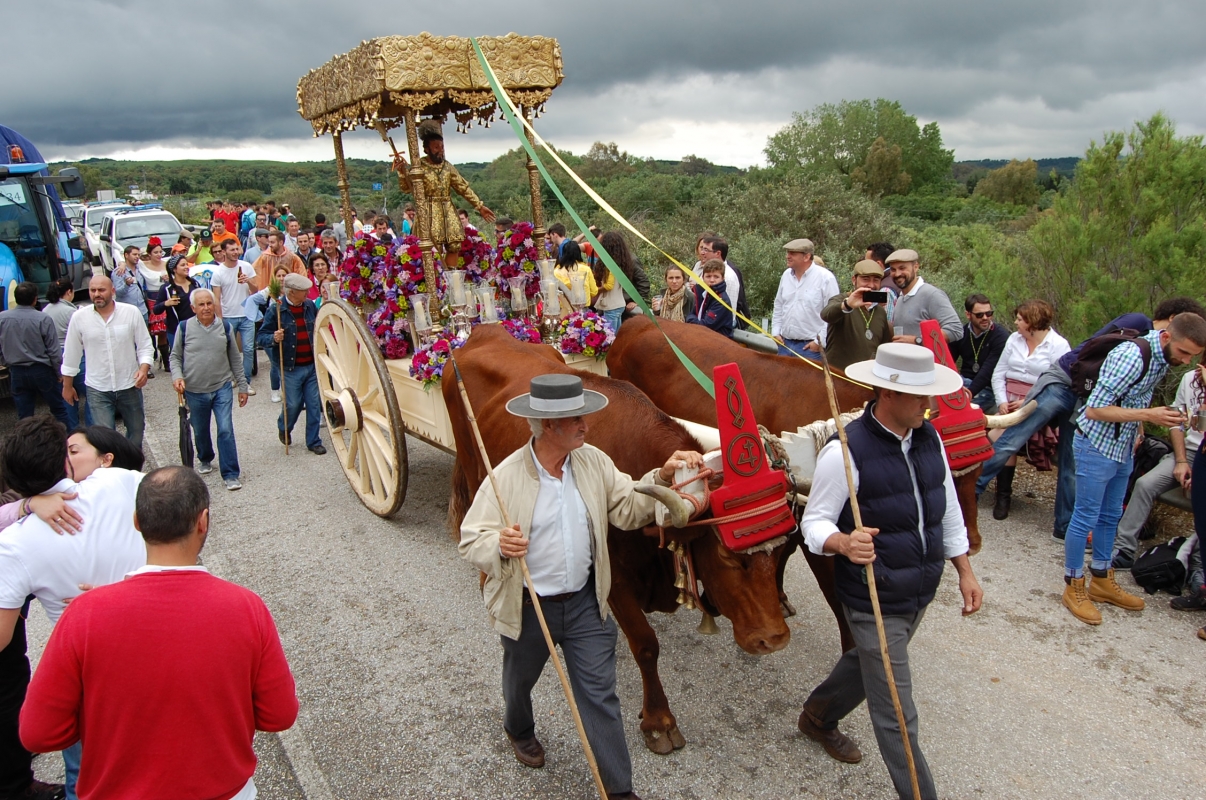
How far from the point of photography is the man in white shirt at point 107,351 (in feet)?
20.0

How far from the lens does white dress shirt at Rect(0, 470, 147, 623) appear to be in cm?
260

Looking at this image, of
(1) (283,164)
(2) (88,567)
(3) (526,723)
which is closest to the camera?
(2) (88,567)

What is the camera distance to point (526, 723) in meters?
3.32

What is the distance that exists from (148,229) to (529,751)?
17817mm

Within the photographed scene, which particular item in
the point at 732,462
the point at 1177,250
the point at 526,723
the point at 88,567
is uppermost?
the point at 1177,250

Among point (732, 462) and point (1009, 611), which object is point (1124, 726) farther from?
point (732, 462)

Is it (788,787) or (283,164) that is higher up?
(283,164)

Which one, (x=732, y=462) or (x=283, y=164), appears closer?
(x=732, y=462)

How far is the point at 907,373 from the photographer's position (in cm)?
270

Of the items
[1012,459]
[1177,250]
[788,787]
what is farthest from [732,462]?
[1177,250]

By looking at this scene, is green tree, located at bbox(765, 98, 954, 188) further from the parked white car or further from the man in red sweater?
the man in red sweater

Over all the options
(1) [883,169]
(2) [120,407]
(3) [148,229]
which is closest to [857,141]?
(1) [883,169]

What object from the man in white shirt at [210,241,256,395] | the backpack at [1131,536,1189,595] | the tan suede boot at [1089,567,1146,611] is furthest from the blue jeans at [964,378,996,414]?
the man in white shirt at [210,241,256,395]

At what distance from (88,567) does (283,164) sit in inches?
4287
